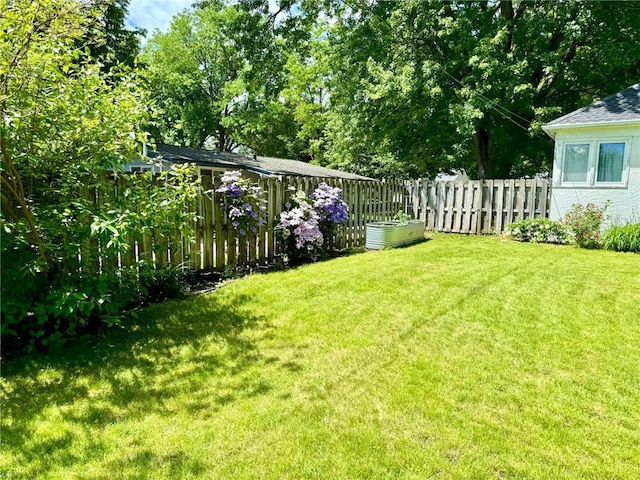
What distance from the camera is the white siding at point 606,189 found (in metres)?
9.23

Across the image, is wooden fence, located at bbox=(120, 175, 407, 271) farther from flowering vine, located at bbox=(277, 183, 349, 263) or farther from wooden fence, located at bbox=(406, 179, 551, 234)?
wooden fence, located at bbox=(406, 179, 551, 234)

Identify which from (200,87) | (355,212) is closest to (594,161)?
(355,212)

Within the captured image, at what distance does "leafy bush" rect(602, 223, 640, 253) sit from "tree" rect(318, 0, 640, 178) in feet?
18.1

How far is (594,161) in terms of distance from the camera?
9789 millimetres

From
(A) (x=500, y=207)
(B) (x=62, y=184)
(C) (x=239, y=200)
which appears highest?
(B) (x=62, y=184)

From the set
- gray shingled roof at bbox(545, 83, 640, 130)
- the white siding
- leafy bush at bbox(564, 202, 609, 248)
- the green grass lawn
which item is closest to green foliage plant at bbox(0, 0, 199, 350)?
the green grass lawn

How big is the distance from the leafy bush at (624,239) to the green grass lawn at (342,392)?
156 inches

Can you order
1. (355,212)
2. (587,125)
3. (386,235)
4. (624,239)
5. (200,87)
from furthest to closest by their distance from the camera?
(200,87) < (587,125) < (355,212) < (386,235) < (624,239)

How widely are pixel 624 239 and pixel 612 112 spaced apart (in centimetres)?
358

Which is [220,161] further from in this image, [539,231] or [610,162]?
[610,162]

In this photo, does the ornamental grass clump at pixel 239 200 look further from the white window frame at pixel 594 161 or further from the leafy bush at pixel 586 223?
the white window frame at pixel 594 161

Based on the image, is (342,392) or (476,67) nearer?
(342,392)

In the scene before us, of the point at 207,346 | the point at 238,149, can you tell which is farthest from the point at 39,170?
the point at 238,149

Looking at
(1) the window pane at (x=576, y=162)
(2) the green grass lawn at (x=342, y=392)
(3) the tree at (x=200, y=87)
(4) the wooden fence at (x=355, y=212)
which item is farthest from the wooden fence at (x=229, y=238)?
A: (3) the tree at (x=200, y=87)
